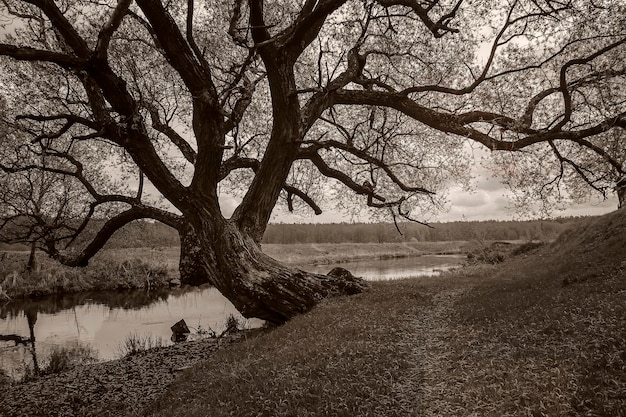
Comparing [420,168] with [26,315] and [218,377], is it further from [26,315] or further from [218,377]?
[26,315]

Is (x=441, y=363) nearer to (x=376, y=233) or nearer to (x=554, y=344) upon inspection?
(x=554, y=344)

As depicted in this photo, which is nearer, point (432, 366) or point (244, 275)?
point (432, 366)

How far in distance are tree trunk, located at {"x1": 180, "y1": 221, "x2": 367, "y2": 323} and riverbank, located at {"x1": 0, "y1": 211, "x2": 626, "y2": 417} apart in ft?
5.05

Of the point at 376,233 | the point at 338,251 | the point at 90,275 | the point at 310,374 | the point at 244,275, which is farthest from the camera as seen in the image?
the point at 376,233

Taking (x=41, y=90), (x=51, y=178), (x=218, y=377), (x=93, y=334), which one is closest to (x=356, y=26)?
(x=41, y=90)

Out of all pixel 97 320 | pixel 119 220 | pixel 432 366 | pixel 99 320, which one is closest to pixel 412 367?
pixel 432 366

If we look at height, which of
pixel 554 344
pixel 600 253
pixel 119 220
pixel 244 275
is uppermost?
pixel 119 220

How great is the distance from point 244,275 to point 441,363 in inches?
300

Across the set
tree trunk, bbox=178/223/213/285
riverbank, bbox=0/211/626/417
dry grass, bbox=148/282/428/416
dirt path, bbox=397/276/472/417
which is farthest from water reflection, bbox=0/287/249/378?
dirt path, bbox=397/276/472/417

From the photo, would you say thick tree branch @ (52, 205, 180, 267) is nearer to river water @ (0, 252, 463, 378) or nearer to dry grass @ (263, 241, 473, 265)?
river water @ (0, 252, 463, 378)

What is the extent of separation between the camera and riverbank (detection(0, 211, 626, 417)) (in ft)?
22.2

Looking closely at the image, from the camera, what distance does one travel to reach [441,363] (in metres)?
9.09

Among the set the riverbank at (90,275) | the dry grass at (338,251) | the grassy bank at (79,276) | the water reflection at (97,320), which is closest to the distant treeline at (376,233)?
the dry grass at (338,251)

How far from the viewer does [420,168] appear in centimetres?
1923
